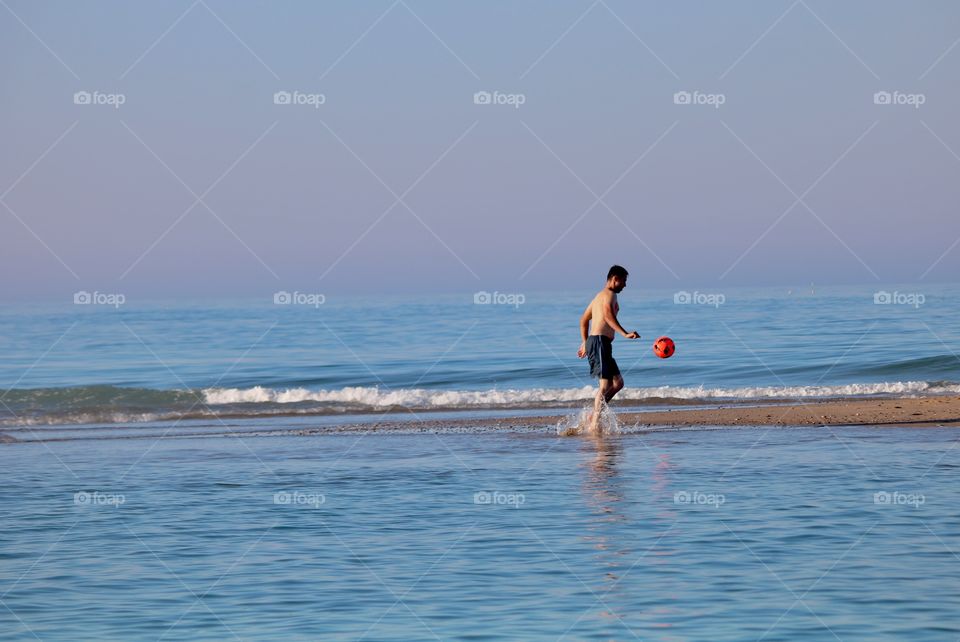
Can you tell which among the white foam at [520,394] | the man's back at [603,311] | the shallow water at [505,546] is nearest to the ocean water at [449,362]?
the white foam at [520,394]

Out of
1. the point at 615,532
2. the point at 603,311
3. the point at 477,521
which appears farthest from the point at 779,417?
the point at 615,532

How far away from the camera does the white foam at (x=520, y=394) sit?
20688 millimetres

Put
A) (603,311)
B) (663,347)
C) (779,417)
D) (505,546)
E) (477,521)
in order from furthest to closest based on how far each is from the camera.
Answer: (779,417) < (663,347) < (603,311) < (477,521) < (505,546)

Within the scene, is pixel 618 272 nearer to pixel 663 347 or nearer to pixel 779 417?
pixel 663 347

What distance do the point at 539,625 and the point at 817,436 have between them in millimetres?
8132

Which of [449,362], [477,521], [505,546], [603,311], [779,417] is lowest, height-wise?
[505,546]

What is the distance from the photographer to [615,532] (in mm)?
8219

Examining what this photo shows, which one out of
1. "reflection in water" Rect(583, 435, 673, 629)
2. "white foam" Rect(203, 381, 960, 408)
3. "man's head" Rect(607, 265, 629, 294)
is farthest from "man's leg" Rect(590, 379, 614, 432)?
"white foam" Rect(203, 381, 960, 408)

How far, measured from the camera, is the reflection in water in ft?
21.4

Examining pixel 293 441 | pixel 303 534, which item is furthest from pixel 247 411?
pixel 303 534

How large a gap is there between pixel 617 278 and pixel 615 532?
663 cm

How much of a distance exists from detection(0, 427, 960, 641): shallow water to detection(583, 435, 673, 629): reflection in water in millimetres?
25

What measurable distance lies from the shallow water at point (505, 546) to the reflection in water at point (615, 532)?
3 cm

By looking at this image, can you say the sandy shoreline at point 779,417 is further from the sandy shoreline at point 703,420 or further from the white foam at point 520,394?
the white foam at point 520,394
